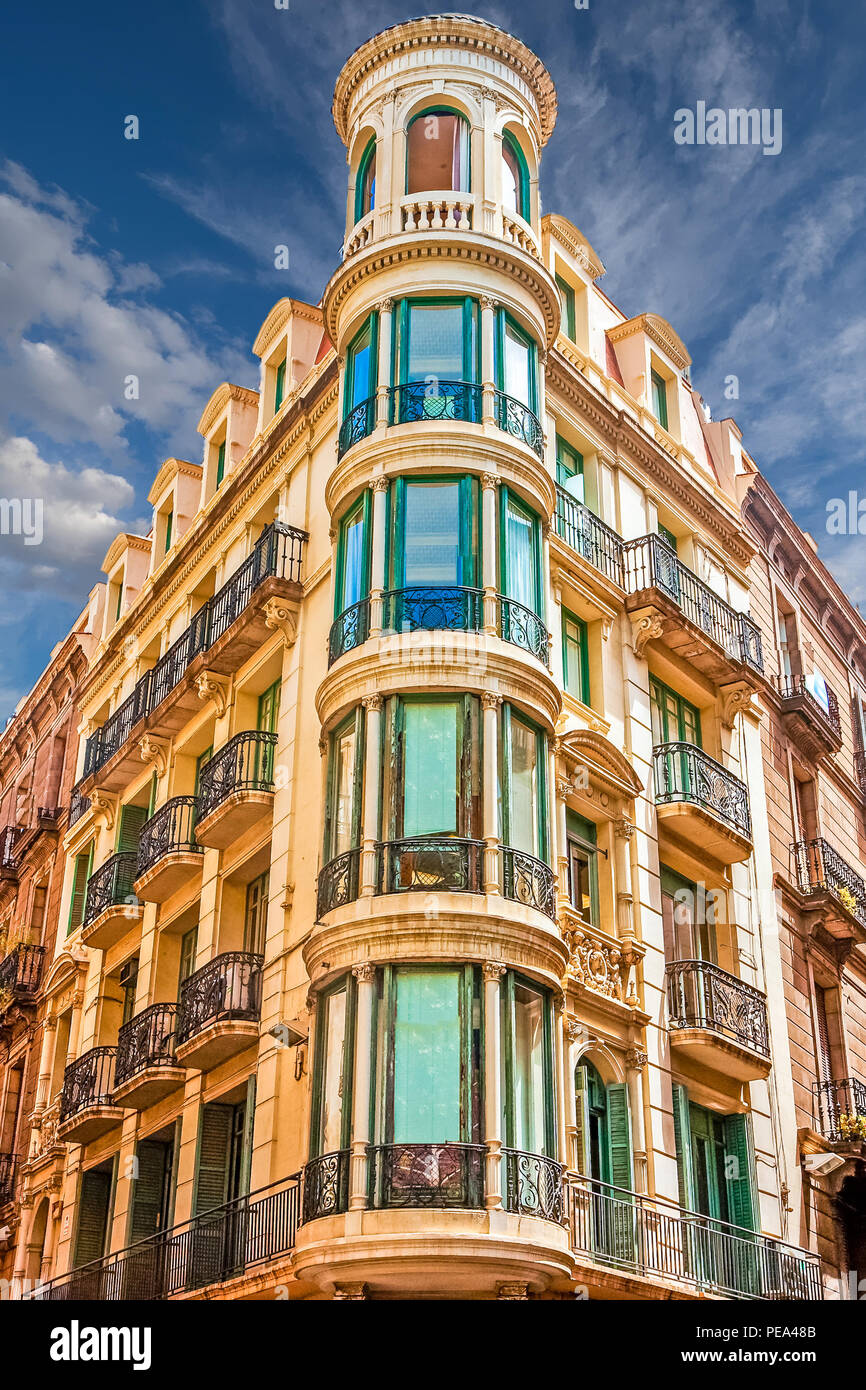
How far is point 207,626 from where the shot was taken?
88.2 ft

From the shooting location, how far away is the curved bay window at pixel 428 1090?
55.3 feet

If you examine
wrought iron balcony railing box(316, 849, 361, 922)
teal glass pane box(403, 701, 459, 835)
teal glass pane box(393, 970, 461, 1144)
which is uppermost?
teal glass pane box(403, 701, 459, 835)

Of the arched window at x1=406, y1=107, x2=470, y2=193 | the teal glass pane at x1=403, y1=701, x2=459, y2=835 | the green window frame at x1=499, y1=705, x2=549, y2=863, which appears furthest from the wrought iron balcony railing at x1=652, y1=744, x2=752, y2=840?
the arched window at x1=406, y1=107, x2=470, y2=193

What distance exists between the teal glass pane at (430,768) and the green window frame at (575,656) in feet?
13.9

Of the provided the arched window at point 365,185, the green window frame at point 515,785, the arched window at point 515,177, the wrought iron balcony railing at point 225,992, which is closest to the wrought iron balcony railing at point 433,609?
the green window frame at point 515,785

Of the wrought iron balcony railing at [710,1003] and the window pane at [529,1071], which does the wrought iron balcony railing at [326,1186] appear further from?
the wrought iron balcony railing at [710,1003]

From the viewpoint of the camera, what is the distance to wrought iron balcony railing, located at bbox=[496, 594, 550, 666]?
20.3 meters

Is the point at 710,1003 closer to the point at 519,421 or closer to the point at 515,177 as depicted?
the point at 519,421

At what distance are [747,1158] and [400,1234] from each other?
8.25 metres

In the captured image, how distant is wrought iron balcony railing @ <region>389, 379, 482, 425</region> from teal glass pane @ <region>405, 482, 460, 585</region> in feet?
3.48

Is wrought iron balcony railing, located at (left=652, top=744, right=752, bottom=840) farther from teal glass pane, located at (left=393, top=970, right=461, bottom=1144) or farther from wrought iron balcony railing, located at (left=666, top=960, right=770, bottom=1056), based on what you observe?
teal glass pane, located at (left=393, top=970, right=461, bottom=1144)

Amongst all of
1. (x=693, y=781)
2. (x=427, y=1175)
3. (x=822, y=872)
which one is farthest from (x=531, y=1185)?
(x=822, y=872)

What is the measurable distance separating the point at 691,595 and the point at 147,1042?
11318 mm
